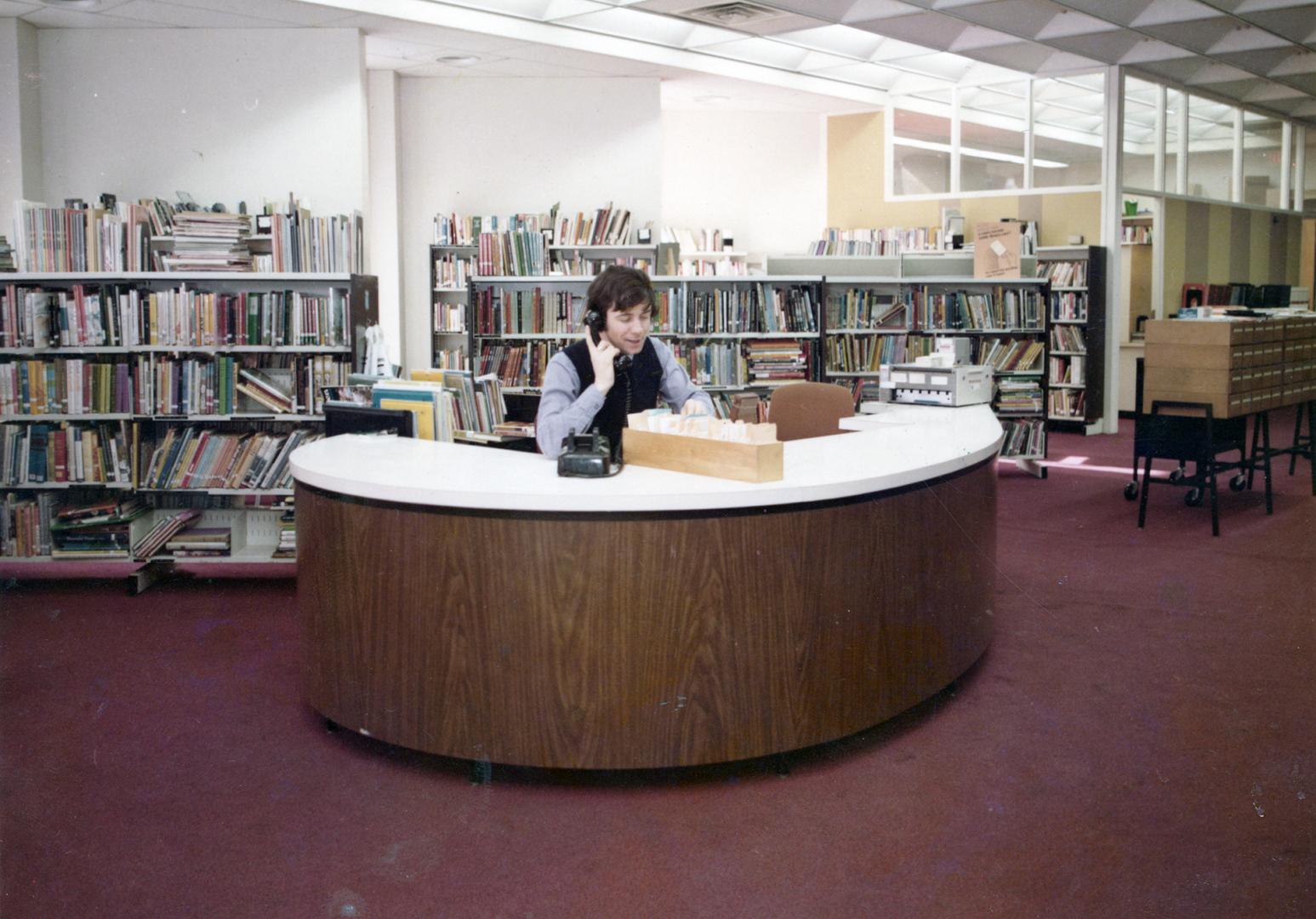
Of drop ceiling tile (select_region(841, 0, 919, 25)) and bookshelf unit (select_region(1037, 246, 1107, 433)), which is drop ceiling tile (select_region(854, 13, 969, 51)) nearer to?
drop ceiling tile (select_region(841, 0, 919, 25))

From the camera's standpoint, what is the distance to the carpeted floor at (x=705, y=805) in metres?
2.52

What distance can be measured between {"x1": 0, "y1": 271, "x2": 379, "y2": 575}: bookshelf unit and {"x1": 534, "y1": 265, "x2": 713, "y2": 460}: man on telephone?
2186mm

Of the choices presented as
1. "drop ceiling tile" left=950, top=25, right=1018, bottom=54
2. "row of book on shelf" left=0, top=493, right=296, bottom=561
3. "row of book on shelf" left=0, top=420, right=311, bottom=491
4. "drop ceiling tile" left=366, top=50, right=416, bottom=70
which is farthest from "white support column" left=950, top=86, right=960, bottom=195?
"row of book on shelf" left=0, top=493, right=296, bottom=561

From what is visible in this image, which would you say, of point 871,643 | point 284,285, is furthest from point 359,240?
point 871,643

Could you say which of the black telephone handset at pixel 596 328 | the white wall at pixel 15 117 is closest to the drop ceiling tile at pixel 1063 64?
the black telephone handset at pixel 596 328

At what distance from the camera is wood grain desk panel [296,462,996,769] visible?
290 cm

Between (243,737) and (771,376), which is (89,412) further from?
(771,376)

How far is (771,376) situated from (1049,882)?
5.32 metres

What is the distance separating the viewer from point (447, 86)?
1028 centimetres

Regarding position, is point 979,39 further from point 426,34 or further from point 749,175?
point 426,34

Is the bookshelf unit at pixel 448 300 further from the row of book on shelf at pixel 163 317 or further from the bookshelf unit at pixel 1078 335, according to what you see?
the bookshelf unit at pixel 1078 335

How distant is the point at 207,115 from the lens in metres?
7.59

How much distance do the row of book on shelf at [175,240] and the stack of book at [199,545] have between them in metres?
1.37

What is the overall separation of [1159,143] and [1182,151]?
606mm
